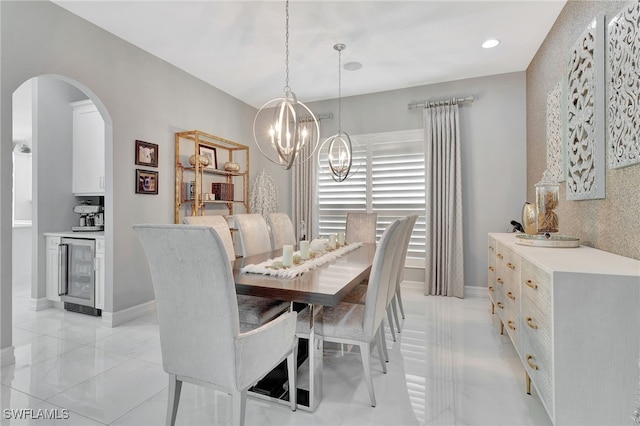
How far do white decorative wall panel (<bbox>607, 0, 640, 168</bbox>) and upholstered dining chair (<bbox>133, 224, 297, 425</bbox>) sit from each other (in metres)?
2.07

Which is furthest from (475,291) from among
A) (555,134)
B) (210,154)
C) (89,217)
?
(89,217)

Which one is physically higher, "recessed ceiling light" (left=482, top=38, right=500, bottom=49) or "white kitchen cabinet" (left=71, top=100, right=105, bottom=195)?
"recessed ceiling light" (left=482, top=38, right=500, bottom=49)

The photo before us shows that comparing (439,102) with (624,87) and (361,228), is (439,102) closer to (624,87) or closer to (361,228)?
(361,228)

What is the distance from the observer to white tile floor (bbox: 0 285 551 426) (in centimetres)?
172

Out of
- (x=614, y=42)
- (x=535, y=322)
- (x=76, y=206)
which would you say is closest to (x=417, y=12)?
(x=614, y=42)

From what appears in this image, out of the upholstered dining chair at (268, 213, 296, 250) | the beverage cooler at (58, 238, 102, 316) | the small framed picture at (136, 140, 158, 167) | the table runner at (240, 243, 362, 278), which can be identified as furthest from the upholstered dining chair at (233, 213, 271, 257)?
the beverage cooler at (58, 238, 102, 316)

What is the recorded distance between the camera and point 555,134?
2.78m

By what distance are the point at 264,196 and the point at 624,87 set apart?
4.13m

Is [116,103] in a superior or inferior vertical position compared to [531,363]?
superior

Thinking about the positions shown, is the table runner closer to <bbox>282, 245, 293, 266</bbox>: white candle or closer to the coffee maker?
<bbox>282, 245, 293, 266</bbox>: white candle

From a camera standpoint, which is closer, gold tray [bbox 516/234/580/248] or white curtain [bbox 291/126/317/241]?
gold tray [bbox 516/234/580/248]

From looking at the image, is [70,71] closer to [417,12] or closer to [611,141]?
[417,12]

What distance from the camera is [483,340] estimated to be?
107 inches

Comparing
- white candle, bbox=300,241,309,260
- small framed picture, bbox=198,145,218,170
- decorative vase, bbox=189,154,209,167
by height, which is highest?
small framed picture, bbox=198,145,218,170
